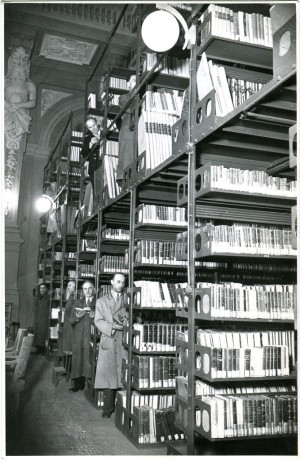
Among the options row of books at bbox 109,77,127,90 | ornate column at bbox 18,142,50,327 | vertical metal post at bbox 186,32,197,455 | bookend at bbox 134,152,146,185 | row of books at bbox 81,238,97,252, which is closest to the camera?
vertical metal post at bbox 186,32,197,455

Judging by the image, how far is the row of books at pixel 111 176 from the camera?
5.29 m

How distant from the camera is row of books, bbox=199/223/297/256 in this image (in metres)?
2.96

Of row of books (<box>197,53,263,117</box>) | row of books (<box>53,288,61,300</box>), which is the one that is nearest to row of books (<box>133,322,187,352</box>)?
row of books (<box>197,53,263,117</box>)

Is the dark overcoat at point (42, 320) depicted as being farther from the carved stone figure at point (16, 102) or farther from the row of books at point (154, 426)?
the row of books at point (154, 426)

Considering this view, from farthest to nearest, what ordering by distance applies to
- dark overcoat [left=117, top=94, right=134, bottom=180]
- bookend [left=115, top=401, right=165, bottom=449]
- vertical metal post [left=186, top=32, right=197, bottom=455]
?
dark overcoat [left=117, top=94, right=134, bottom=180], bookend [left=115, top=401, right=165, bottom=449], vertical metal post [left=186, top=32, right=197, bottom=455]

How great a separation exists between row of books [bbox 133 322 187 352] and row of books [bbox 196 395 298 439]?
1.13m

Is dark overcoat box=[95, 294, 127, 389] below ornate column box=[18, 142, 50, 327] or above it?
below

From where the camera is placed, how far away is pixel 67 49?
10320 millimetres

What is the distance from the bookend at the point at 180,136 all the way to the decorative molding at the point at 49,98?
859cm

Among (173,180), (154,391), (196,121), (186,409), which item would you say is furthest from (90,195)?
(186,409)

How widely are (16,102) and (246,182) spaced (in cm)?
865

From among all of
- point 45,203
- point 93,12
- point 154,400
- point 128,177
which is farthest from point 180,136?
point 45,203

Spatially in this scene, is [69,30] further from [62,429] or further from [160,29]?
[62,429]

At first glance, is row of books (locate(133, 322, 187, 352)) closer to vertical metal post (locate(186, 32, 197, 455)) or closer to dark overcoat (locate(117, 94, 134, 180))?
vertical metal post (locate(186, 32, 197, 455))
